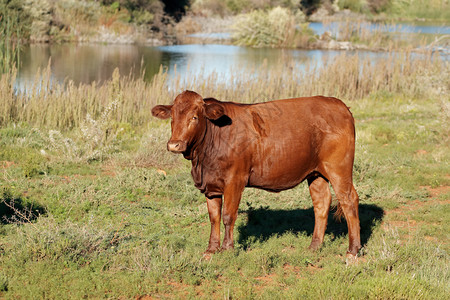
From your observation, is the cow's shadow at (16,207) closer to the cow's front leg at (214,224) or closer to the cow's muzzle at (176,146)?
the cow's front leg at (214,224)

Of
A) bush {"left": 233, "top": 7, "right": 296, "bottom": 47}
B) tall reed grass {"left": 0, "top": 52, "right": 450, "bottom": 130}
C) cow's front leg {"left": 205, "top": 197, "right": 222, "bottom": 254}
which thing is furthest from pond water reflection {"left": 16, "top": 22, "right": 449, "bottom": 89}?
cow's front leg {"left": 205, "top": 197, "right": 222, "bottom": 254}

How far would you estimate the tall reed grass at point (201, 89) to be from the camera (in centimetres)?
1213

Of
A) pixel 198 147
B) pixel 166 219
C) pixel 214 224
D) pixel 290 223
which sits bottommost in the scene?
pixel 166 219

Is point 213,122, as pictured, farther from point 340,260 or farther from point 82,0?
point 82,0

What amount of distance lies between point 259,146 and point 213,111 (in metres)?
0.66

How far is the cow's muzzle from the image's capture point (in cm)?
461

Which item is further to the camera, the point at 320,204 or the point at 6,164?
the point at 6,164

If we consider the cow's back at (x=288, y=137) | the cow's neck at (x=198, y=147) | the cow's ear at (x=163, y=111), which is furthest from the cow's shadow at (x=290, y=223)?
the cow's ear at (x=163, y=111)

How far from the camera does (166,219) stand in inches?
270

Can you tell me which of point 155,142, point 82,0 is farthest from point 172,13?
point 155,142

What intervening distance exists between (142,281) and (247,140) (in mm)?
1713

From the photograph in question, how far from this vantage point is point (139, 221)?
6.66 m

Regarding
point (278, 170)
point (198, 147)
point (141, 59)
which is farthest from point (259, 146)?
point (141, 59)

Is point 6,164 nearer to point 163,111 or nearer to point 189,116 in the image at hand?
point 163,111
